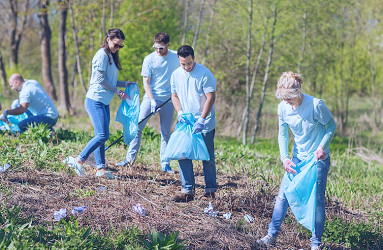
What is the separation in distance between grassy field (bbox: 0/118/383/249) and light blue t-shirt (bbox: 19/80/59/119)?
2.58 feet

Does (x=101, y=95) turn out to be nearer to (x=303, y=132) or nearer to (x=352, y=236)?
(x=303, y=132)

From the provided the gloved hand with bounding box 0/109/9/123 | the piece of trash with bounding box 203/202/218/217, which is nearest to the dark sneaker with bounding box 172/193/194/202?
the piece of trash with bounding box 203/202/218/217

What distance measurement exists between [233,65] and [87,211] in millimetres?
11698

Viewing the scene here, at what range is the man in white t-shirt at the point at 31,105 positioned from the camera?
25.3 feet

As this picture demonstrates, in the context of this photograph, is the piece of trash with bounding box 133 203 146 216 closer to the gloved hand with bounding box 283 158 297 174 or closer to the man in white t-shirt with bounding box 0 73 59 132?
the gloved hand with bounding box 283 158 297 174

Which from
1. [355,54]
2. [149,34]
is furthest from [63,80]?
[355,54]

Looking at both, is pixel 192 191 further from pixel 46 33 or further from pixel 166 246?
pixel 46 33

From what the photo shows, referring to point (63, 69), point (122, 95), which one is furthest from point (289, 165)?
point (63, 69)

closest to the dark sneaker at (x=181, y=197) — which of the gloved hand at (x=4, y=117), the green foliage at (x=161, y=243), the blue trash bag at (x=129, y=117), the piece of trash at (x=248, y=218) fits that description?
the piece of trash at (x=248, y=218)

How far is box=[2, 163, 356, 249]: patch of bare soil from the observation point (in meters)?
4.45

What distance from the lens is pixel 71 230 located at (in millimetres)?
3912

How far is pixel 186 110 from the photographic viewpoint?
5.34m

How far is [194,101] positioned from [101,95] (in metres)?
1.26

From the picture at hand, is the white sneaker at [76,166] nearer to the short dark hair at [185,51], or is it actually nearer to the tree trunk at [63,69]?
the short dark hair at [185,51]
